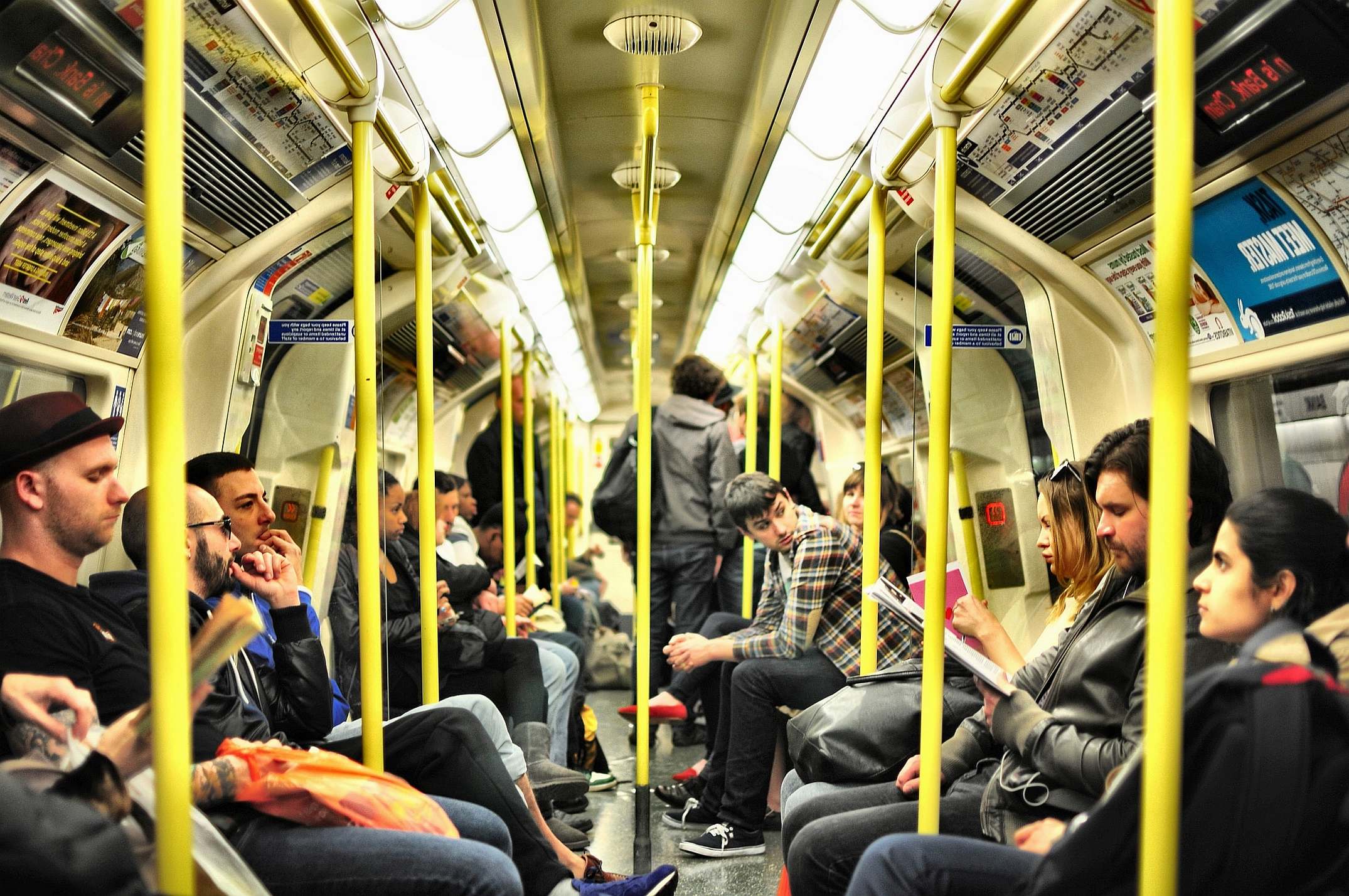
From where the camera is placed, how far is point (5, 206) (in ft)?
7.29

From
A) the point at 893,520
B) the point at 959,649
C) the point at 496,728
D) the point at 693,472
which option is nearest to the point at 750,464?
the point at 693,472

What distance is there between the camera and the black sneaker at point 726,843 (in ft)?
12.4

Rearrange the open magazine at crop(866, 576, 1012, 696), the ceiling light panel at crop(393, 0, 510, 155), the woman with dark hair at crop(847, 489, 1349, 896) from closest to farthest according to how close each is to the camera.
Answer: the woman with dark hair at crop(847, 489, 1349, 896) → the open magazine at crop(866, 576, 1012, 696) → the ceiling light panel at crop(393, 0, 510, 155)

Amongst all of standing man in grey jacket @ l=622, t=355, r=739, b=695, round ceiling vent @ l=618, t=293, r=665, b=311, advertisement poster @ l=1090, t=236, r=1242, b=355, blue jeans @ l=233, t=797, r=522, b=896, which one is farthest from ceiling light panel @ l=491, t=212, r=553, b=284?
blue jeans @ l=233, t=797, r=522, b=896

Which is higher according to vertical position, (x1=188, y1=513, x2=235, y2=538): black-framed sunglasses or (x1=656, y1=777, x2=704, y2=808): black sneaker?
(x1=188, y1=513, x2=235, y2=538): black-framed sunglasses

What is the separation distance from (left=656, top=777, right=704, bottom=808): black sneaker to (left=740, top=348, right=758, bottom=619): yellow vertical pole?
1.04m

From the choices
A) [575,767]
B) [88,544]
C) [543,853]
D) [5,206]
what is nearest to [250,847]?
[88,544]

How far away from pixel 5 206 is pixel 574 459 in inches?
429

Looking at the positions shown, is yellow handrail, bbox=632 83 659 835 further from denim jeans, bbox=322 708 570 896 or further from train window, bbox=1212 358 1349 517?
train window, bbox=1212 358 1349 517

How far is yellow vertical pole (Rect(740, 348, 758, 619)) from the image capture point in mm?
5375

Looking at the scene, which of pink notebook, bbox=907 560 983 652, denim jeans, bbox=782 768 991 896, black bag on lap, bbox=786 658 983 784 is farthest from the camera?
pink notebook, bbox=907 560 983 652

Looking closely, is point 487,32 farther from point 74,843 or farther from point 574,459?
point 574,459

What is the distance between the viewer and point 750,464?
224 inches

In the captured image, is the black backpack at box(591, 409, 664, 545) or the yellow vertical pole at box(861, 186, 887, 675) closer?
the yellow vertical pole at box(861, 186, 887, 675)
